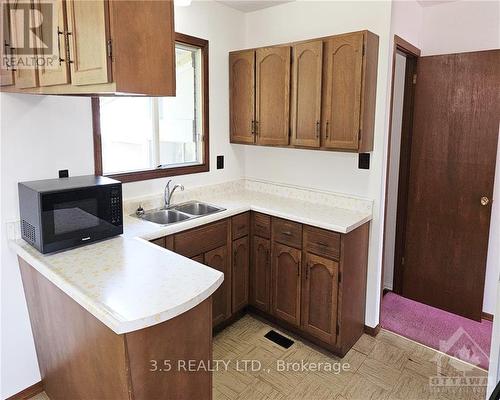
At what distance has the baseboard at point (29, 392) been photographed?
2177 millimetres

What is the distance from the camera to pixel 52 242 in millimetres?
1866

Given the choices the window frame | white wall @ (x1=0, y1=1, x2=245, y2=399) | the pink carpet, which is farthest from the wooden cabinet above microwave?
the pink carpet

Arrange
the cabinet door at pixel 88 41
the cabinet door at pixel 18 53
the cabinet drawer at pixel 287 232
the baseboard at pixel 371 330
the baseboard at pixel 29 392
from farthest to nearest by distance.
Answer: the baseboard at pixel 371 330, the cabinet drawer at pixel 287 232, the baseboard at pixel 29 392, the cabinet door at pixel 18 53, the cabinet door at pixel 88 41

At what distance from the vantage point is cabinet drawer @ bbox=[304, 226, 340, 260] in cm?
246

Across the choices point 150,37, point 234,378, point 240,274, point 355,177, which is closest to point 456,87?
point 355,177

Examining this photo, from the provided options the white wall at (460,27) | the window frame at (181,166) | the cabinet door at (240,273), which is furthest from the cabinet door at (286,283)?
the white wall at (460,27)

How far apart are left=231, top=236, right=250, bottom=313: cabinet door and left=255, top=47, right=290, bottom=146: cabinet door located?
838 millimetres

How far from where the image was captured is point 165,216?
2816 mm

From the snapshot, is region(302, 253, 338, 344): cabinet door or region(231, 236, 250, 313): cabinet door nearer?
region(302, 253, 338, 344): cabinet door

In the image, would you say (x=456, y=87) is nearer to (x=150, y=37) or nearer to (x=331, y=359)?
(x=331, y=359)

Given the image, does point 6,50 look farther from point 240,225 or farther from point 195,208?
point 240,225

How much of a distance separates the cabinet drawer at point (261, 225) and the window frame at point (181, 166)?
657 mm

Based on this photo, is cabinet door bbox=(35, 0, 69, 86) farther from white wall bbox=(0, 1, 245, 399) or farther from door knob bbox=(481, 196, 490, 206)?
door knob bbox=(481, 196, 490, 206)

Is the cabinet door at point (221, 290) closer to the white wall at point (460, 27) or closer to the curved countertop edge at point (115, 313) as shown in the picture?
the curved countertop edge at point (115, 313)
